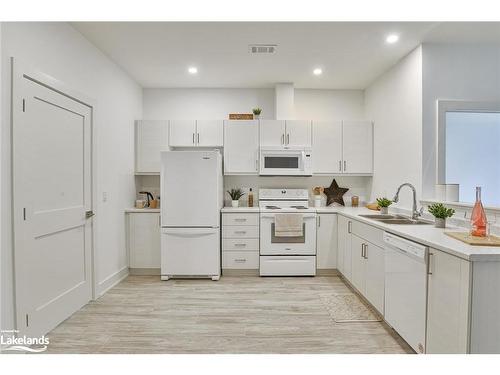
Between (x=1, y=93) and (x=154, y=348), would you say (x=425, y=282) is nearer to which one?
(x=154, y=348)

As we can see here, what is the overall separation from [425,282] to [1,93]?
295cm

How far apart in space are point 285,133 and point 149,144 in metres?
1.94

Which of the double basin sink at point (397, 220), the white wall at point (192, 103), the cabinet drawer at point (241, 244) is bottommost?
the cabinet drawer at point (241, 244)

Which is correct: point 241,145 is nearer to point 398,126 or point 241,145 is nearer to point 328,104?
point 328,104

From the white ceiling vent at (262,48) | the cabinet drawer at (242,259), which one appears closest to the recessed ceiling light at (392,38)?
the white ceiling vent at (262,48)

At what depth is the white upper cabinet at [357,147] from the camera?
417 cm

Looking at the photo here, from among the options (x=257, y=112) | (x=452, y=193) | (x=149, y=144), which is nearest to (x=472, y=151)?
(x=452, y=193)

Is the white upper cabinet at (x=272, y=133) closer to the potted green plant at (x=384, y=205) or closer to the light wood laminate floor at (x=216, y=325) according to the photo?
the potted green plant at (x=384, y=205)

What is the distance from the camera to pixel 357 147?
418cm

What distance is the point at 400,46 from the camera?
2996 millimetres

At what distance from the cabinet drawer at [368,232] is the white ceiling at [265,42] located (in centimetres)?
183

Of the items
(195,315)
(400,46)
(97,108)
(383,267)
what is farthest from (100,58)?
(383,267)

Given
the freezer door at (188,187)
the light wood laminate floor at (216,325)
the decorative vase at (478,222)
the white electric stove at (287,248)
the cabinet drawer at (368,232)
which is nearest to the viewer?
the decorative vase at (478,222)

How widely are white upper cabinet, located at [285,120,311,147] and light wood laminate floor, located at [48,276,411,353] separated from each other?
6.35 feet
